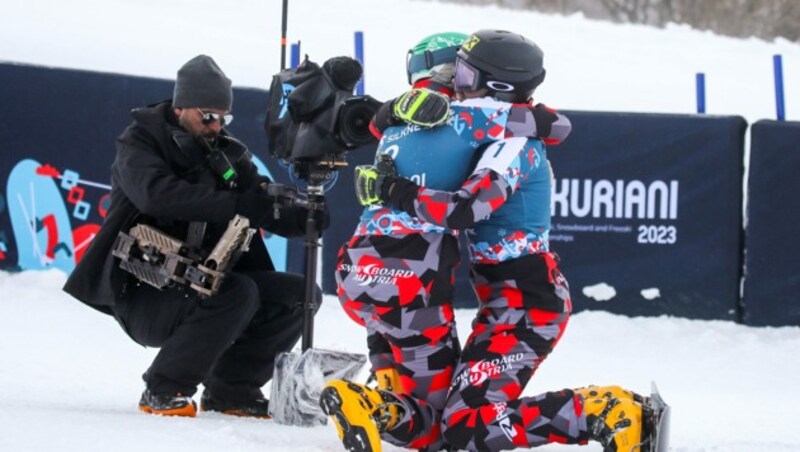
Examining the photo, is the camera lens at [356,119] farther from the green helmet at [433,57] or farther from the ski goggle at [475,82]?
the ski goggle at [475,82]

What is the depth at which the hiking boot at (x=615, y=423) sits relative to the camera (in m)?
4.30

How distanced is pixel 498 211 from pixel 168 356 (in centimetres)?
142

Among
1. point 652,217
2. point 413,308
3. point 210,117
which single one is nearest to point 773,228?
point 652,217

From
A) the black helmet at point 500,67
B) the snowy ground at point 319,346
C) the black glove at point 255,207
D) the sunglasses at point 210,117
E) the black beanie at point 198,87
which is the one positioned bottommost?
the snowy ground at point 319,346

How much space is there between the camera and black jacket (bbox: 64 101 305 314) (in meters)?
5.28

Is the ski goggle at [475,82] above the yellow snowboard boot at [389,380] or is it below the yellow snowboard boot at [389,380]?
above

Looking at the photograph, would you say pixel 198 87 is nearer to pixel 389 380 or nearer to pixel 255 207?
pixel 255 207

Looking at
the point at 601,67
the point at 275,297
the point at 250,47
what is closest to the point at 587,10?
the point at 601,67

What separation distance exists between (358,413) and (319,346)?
3300mm

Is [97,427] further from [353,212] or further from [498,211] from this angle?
[353,212]

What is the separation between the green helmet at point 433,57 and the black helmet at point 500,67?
295 millimetres

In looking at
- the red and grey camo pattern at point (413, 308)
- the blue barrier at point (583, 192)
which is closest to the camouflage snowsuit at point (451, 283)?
the red and grey camo pattern at point (413, 308)

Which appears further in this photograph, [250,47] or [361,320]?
[250,47]

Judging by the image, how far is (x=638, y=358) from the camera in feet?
27.3
